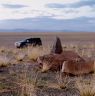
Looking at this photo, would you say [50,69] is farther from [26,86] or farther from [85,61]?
[26,86]

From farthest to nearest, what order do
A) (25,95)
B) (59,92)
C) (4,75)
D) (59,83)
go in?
(4,75), (59,83), (59,92), (25,95)

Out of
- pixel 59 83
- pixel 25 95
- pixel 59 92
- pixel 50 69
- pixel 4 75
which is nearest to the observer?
pixel 25 95

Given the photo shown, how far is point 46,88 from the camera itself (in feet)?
40.3

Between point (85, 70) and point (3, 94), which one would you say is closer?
point (3, 94)

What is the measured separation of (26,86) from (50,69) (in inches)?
182

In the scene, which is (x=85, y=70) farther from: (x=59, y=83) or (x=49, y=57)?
(x=59, y=83)

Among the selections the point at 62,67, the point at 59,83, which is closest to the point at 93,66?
the point at 62,67

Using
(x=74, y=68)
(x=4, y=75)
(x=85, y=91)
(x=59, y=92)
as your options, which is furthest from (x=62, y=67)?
(x=85, y=91)

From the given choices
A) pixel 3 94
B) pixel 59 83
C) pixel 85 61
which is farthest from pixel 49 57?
pixel 3 94

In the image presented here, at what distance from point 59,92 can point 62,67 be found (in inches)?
141

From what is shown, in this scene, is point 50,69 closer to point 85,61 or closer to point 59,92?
point 85,61

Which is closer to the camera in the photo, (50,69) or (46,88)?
(46,88)

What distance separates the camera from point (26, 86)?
11.8 m

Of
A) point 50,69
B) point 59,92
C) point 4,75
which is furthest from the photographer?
point 50,69
